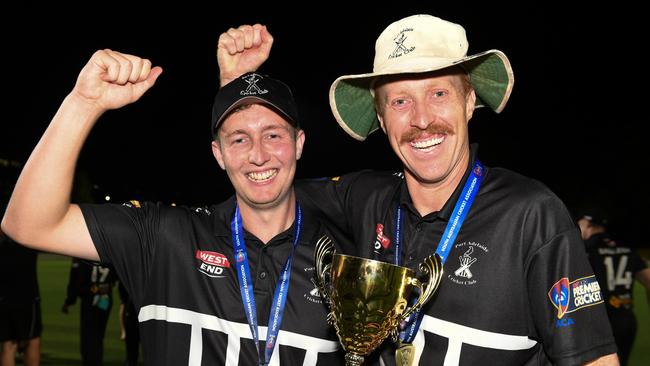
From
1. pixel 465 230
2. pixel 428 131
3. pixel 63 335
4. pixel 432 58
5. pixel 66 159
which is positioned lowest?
pixel 63 335

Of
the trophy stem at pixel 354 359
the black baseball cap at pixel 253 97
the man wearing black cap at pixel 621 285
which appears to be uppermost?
the black baseball cap at pixel 253 97

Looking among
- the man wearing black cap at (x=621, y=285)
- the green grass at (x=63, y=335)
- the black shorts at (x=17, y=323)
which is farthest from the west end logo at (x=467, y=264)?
the green grass at (x=63, y=335)

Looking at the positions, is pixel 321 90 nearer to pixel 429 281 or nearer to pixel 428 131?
pixel 428 131

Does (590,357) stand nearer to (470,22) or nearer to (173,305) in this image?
(173,305)

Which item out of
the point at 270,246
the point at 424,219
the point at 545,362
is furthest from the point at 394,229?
the point at 545,362

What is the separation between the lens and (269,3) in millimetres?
20125

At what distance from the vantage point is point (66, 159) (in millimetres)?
2295

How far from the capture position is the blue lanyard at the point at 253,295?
7.97 ft

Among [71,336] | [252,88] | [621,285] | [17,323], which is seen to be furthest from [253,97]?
[71,336]

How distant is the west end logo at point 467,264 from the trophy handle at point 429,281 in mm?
168

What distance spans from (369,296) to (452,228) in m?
0.42

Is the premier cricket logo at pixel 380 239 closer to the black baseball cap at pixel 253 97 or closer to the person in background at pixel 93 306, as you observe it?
the black baseball cap at pixel 253 97

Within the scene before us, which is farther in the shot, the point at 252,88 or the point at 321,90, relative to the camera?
the point at 321,90

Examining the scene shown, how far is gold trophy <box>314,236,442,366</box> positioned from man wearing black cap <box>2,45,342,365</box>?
30 centimetres
